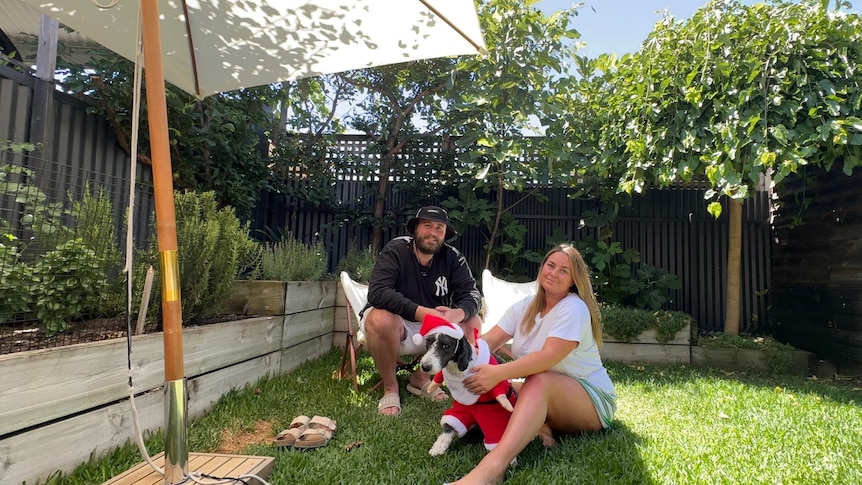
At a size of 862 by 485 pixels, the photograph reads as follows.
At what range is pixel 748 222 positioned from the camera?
524cm

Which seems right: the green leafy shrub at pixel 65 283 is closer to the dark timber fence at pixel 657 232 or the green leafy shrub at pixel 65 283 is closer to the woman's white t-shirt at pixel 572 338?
the woman's white t-shirt at pixel 572 338

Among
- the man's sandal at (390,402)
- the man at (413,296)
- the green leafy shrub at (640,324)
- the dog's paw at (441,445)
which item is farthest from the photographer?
the green leafy shrub at (640,324)

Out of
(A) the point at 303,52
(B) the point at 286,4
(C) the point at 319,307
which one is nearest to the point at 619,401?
(C) the point at 319,307

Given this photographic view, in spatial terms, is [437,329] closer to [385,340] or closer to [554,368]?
[554,368]

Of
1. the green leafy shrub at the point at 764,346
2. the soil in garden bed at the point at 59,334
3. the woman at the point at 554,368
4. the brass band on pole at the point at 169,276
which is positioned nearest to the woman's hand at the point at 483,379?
the woman at the point at 554,368

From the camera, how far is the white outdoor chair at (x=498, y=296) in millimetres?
3777

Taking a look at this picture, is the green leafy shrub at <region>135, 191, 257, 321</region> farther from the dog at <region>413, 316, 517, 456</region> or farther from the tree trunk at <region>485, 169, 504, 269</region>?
the tree trunk at <region>485, 169, 504, 269</region>

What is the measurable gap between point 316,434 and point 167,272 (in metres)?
1.19

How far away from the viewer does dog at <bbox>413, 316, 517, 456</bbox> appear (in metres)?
1.92

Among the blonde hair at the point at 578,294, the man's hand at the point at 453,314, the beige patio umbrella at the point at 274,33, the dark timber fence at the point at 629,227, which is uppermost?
the beige patio umbrella at the point at 274,33

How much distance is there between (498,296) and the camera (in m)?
3.96

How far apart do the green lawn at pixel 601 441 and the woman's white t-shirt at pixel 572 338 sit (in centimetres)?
32

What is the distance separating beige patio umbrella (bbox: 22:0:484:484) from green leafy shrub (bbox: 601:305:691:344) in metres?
3.13

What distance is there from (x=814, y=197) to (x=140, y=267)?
5.70 m
